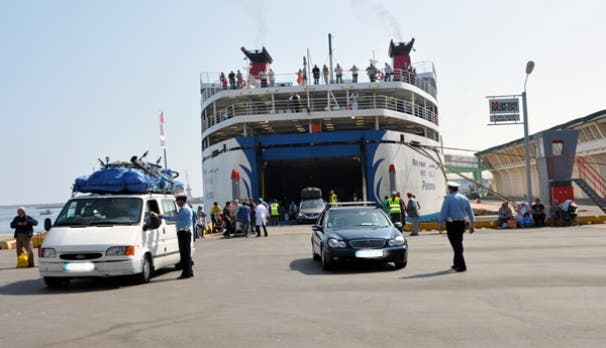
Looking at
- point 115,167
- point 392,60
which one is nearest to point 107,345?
point 115,167

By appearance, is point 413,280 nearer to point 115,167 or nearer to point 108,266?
point 108,266

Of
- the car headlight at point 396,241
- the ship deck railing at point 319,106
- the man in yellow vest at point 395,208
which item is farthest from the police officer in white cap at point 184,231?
the ship deck railing at point 319,106

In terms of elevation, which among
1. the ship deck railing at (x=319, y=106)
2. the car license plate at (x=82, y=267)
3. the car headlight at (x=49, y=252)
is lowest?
the car license plate at (x=82, y=267)

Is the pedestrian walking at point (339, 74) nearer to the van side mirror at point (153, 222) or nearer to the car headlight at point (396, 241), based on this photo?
the car headlight at point (396, 241)

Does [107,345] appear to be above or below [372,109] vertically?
below

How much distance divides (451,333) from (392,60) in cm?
3593

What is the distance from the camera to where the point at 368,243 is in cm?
1078

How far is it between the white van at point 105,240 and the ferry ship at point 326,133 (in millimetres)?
17824

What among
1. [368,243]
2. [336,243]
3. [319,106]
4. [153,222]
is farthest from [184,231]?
[319,106]

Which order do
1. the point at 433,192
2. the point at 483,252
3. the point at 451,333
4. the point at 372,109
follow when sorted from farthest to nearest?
the point at 433,192
the point at 372,109
the point at 483,252
the point at 451,333

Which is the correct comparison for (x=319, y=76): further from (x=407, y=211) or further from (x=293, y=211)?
(x=407, y=211)

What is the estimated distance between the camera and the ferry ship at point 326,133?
94.7 ft

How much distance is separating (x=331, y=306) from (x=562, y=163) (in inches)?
692

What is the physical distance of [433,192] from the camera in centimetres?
3381
